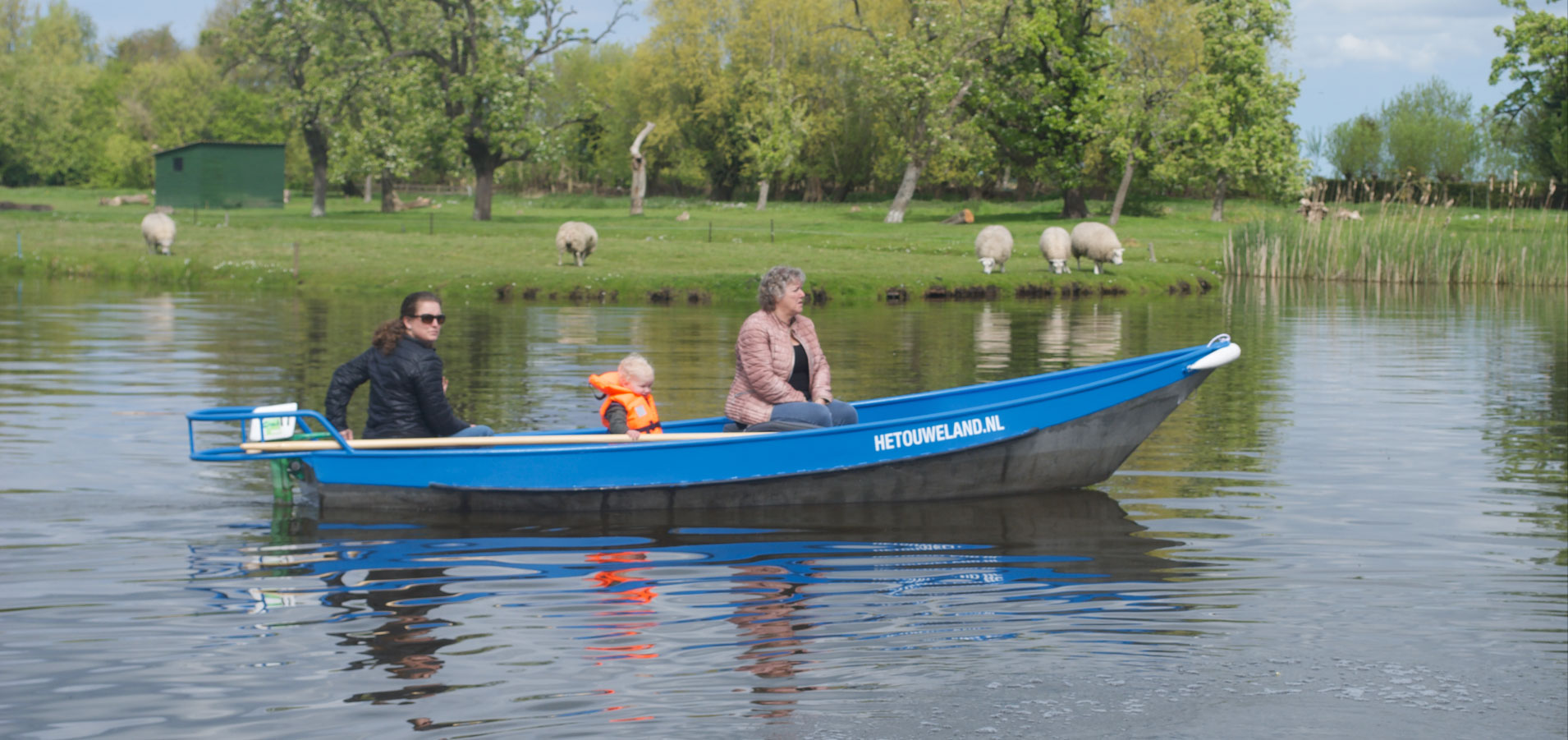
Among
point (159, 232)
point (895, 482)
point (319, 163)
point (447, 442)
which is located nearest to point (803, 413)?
point (895, 482)

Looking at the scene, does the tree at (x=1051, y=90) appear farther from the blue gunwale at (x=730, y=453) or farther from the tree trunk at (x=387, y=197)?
the blue gunwale at (x=730, y=453)

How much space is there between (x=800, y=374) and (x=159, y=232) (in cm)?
3312

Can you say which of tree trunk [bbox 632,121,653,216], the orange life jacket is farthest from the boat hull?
tree trunk [bbox 632,121,653,216]

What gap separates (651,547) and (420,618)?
7.68 feet

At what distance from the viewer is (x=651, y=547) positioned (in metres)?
10.1

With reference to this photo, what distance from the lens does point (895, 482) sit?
11445 mm

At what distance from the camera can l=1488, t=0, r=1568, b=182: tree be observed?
218ft

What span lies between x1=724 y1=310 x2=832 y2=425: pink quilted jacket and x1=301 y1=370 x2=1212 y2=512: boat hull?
2.22ft

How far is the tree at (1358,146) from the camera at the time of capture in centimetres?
8906

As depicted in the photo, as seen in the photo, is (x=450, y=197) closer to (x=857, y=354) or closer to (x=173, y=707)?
(x=857, y=354)

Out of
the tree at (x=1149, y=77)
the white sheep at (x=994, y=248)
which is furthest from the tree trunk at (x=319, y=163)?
the white sheep at (x=994, y=248)

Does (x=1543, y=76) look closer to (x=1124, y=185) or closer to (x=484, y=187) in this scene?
(x=1124, y=185)

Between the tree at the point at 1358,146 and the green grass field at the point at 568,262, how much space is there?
113 feet

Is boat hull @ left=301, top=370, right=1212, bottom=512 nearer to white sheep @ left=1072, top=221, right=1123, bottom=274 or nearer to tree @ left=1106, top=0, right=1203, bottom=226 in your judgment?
white sheep @ left=1072, top=221, right=1123, bottom=274
